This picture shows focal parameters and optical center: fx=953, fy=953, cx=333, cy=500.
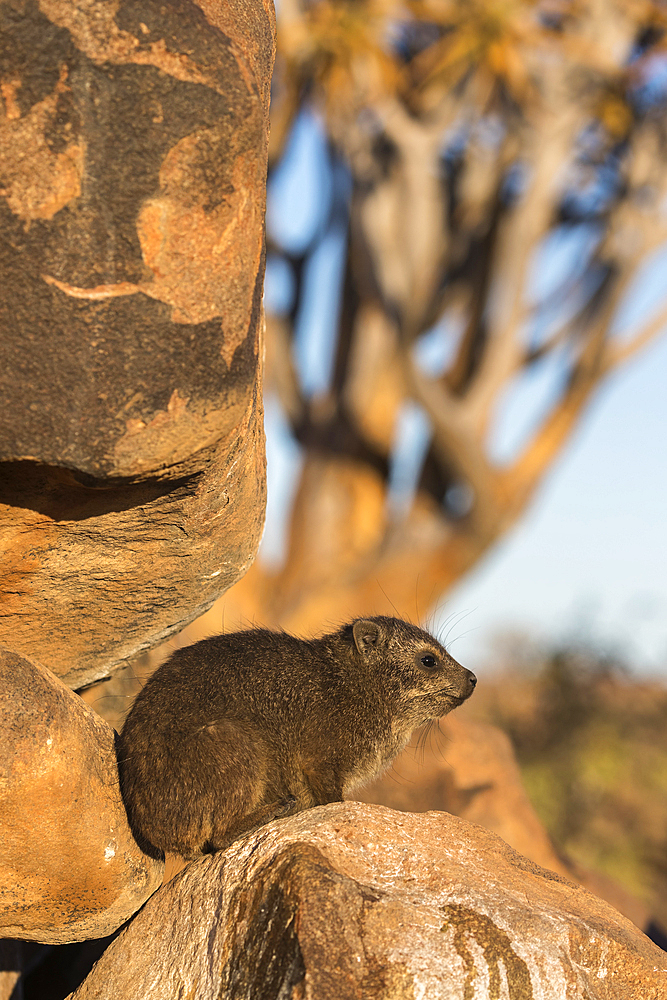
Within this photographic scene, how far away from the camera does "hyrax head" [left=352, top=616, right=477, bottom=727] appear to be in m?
4.04

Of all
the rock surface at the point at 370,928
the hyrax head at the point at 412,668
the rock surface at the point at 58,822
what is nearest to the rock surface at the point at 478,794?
the hyrax head at the point at 412,668

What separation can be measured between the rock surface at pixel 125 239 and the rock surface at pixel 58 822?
27.5 inches

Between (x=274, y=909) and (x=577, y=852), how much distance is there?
8.19m

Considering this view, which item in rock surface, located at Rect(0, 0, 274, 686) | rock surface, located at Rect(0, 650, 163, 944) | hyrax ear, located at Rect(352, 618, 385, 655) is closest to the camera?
rock surface, located at Rect(0, 0, 274, 686)

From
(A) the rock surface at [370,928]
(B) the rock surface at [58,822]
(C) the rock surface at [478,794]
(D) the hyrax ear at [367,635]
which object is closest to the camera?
(A) the rock surface at [370,928]

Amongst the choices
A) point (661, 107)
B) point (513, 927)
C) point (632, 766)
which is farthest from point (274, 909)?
point (661, 107)

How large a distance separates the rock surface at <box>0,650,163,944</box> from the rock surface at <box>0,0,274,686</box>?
2.29 ft

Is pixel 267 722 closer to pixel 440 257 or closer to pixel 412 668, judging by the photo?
pixel 412 668

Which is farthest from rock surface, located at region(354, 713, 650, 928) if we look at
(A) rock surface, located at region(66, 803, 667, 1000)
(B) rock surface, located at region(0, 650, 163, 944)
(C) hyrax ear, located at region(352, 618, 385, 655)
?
(B) rock surface, located at region(0, 650, 163, 944)

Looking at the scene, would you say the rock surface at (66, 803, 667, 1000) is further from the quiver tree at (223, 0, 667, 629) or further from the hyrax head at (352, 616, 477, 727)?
the quiver tree at (223, 0, 667, 629)

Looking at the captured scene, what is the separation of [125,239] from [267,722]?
1.86 meters

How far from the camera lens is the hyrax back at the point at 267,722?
337 centimetres

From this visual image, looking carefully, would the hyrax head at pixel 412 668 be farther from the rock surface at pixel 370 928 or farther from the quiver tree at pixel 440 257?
the quiver tree at pixel 440 257

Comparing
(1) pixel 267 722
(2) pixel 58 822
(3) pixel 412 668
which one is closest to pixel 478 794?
(3) pixel 412 668
